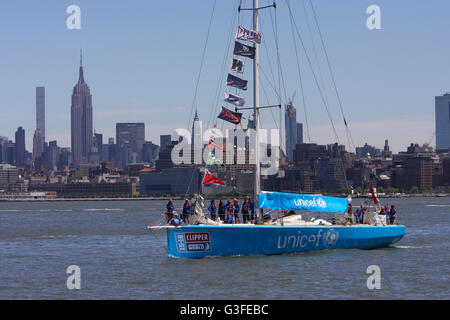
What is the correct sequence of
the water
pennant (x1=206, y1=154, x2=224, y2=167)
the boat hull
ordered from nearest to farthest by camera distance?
the water, pennant (x1=206, y1=154, x2=224, y2=167), the boat hull

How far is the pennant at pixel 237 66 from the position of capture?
128 ft

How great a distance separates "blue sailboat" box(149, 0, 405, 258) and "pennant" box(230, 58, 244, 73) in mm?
803

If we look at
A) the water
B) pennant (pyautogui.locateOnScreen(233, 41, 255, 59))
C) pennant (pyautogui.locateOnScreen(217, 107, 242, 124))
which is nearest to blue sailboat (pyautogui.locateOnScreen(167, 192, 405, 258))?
the water

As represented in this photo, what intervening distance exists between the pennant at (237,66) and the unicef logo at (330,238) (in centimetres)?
919

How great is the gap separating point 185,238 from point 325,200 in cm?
795

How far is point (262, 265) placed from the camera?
3666cm

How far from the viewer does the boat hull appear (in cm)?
3778

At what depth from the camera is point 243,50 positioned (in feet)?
128

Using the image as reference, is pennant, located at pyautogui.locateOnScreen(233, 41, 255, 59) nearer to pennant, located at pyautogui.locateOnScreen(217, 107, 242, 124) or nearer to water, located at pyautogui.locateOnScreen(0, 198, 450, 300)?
pennant, located at pyautogui.locateOnScreen(217, 107, 242, 124)

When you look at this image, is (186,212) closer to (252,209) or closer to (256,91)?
(252,209)

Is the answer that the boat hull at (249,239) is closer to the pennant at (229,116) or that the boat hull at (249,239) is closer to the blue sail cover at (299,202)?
the blue sail cover at (299,202)

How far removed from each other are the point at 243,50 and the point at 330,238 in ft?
33.9

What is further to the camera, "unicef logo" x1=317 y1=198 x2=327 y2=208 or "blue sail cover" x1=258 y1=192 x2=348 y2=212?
"unicef logo" x1=317 y1=198 x2=327 y2=208

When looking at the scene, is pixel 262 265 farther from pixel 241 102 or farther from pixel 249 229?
pixel 241 102
